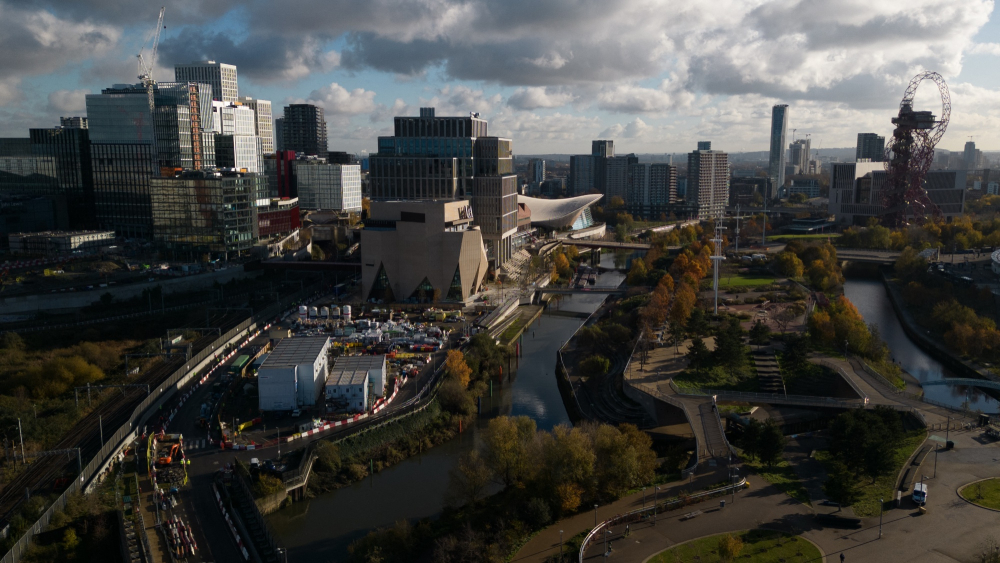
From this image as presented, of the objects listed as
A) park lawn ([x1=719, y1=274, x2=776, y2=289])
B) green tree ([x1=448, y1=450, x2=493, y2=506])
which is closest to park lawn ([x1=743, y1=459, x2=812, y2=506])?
green tree ([x1=448, y1=450, x2=493, y2=506])

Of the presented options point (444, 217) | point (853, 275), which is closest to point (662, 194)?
point (853, 275)

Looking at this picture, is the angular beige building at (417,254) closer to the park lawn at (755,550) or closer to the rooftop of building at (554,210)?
the park lawn at (755,550)

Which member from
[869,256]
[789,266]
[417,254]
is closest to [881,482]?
[417,254]

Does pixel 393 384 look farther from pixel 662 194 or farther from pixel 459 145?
pixel 662 194

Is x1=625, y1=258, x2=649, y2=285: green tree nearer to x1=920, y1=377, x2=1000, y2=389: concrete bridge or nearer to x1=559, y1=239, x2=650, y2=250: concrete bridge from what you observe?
x1=559, y1=239, x2=650, y2=250: concrete bridge

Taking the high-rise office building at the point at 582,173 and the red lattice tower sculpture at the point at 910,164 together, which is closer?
the red lattice tower sculpture at the point at 910,164

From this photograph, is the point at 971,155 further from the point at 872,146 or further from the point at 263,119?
the point at 263,119

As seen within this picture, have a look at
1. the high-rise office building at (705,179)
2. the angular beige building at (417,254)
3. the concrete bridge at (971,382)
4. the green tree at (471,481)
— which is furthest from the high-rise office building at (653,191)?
the green tree at (471,481)
